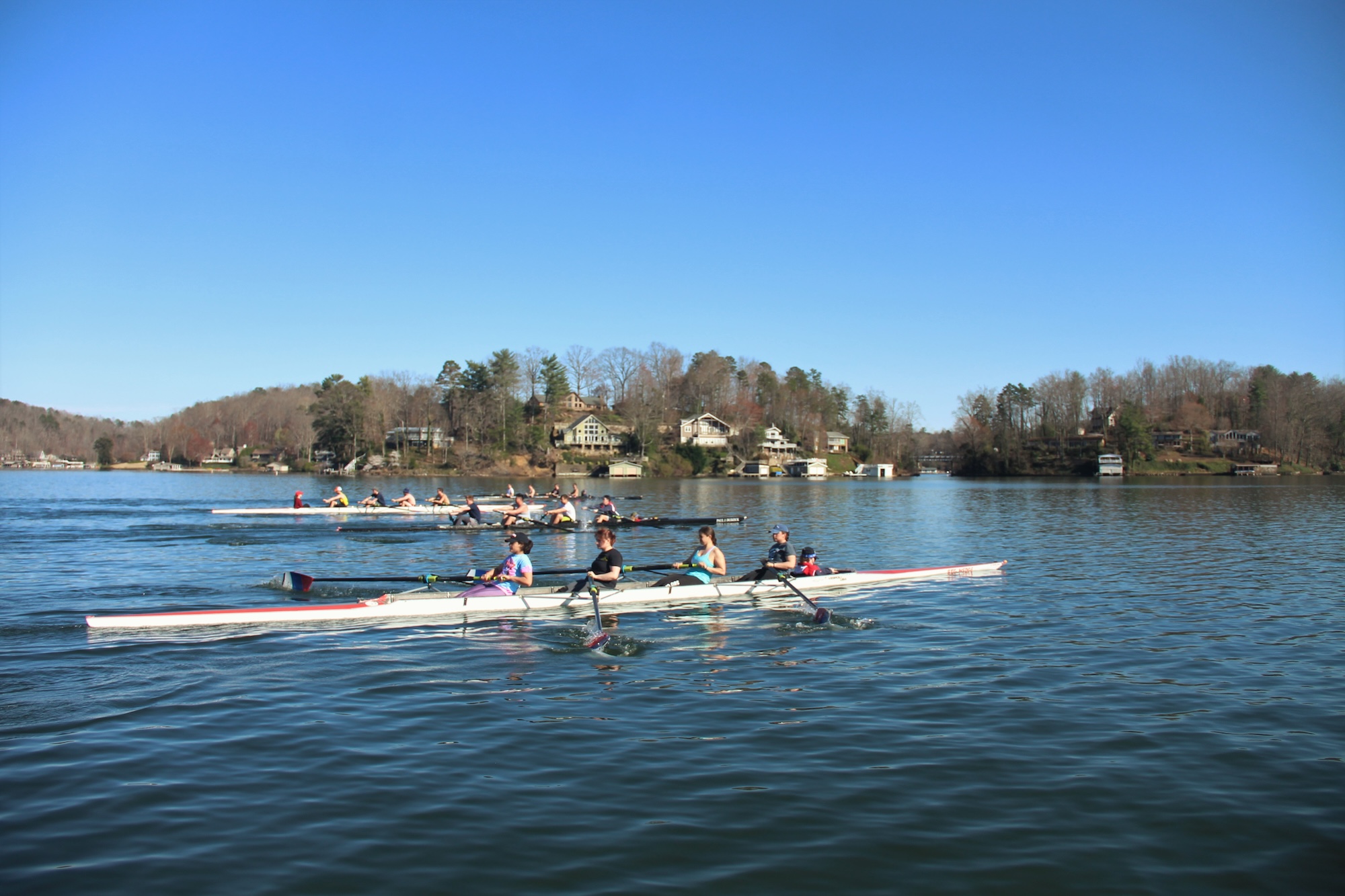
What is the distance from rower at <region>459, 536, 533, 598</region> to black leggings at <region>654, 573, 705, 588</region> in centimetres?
245

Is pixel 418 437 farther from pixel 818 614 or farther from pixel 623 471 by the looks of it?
pixel 818 614

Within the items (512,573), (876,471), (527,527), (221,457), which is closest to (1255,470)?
(876,471)

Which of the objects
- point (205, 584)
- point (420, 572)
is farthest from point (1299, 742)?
point (205, 584)

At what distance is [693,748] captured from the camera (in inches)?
322

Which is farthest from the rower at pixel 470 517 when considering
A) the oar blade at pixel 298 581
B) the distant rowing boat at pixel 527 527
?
the oar blade at pixel 298 581

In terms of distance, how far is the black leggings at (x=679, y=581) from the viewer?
15.8 meters

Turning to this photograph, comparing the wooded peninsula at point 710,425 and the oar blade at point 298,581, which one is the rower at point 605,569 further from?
the wooded peninsula at point 710,425

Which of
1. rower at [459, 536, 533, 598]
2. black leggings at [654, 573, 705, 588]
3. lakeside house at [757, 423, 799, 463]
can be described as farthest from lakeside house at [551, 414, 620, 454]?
rower at [459, 536, 533, 598]

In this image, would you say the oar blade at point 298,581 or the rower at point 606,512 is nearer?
the oar blade at point 298,581

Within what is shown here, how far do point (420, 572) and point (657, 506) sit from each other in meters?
29.4

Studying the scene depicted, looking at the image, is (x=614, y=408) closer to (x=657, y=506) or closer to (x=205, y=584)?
(x=657, y=506)

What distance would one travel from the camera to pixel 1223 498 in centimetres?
5425

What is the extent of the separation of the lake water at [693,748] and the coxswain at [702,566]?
2.08 ft

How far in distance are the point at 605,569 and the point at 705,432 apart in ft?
369
